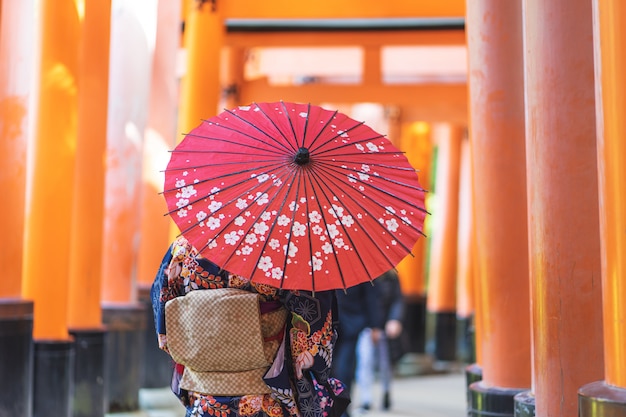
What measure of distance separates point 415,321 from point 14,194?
12.9 meters

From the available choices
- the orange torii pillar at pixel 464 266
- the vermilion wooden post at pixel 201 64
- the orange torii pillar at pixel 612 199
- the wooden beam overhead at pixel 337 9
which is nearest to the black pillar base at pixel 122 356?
the vermilion wooden post at pixel 201 64

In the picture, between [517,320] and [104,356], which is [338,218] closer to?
[517,320]

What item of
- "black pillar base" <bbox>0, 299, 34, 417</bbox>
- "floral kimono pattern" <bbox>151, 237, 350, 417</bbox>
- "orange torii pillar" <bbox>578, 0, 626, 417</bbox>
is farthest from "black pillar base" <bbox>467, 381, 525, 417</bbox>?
"black pillar base" <bbox>0, 299, 34, 417</bbox>

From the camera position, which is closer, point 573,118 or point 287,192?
point 287,192

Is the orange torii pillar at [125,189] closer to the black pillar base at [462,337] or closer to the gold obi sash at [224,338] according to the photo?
the gold obi sash at [224,338]

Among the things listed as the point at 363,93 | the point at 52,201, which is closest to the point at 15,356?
the point at 52,201

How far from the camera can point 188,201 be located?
382 centimetres

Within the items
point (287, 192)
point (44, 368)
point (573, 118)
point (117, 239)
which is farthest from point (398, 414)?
point (287, 192)

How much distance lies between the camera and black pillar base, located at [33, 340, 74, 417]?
7.77 meters

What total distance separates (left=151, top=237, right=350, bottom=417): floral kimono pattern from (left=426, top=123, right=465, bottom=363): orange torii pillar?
50.2 feet

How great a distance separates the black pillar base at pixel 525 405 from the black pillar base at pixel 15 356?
3293mm

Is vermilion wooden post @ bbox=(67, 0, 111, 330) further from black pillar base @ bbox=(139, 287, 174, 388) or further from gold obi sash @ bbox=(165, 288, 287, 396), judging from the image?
gold obi sash @ bbox=(165, 288, 287, 396)

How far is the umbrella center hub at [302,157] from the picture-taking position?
12.4 feet

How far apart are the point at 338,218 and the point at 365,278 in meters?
0.23
